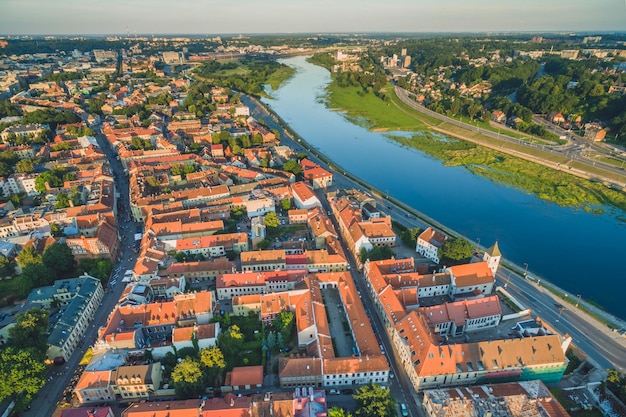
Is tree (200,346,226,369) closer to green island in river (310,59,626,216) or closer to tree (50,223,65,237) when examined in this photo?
tree (50,223,65,237)

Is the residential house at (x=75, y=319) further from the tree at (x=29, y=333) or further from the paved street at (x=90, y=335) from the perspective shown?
the tree at (x=29, y=333)

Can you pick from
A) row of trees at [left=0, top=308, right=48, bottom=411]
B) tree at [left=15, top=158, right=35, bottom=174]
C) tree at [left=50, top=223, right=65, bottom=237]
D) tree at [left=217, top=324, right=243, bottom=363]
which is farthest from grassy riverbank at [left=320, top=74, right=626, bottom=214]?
tree at [left=15, top=158, right=35, bottom=174]

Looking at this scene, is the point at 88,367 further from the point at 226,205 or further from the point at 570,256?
the point at 570,256

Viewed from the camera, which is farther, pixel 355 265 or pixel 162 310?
pixel 355 265

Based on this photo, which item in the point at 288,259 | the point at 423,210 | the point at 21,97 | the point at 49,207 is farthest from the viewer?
the point at 21,97

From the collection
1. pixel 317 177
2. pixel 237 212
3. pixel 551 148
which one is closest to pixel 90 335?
pixel 237 212

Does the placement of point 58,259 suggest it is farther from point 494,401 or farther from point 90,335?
point 494,401

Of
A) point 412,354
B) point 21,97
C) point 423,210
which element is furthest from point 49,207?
point 21,97
